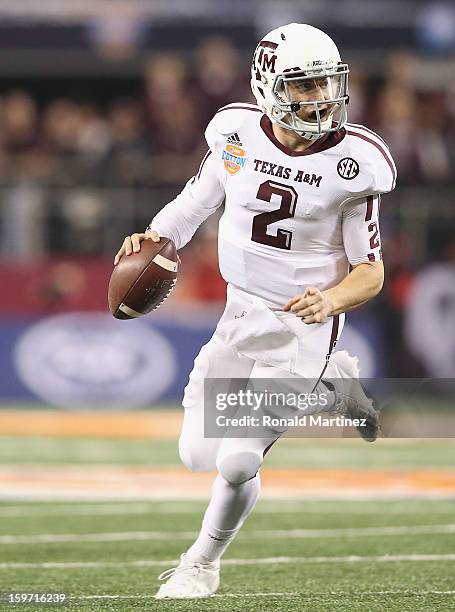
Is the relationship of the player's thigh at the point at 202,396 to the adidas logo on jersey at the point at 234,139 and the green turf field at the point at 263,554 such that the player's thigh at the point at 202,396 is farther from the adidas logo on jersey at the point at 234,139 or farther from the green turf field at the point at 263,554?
the adidas logo on jersey at the point at 234,139

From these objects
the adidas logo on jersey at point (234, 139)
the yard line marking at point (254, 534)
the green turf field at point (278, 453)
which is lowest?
the green turf field at point (278, 453)

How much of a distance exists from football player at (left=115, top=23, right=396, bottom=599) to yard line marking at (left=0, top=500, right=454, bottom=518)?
6.87 feet

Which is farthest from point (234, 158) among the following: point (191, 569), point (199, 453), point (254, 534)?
point (254, 534)

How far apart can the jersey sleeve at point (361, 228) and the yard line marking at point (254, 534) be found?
1.98m

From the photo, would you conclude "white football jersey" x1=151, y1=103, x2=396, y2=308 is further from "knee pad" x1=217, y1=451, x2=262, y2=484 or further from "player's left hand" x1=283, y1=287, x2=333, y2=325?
"knee pad" x1=217, y1=451, x2=262, y2=484

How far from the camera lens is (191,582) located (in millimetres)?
4320

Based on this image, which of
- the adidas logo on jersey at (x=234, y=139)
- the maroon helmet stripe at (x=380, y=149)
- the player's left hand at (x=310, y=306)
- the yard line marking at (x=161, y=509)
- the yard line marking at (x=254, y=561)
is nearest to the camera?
the player's left hand at (x=310, y=306)

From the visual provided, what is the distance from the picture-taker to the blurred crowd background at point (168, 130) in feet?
35.8

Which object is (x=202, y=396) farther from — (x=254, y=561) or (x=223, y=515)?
(x=254, y=561)

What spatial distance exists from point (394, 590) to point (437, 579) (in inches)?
11.0

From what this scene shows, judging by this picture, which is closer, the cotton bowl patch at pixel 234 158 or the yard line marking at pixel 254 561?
the cotton bowl patch at pixel 234 158

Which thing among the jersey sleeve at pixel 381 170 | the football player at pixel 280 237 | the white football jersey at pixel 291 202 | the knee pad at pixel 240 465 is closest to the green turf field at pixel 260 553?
the football player at pixel 280 237

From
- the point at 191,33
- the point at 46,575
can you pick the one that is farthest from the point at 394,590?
the point at 191,33

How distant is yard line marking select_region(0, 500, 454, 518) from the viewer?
6.46 metres
